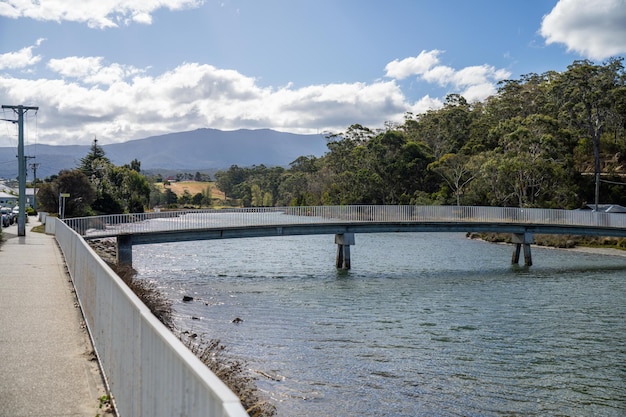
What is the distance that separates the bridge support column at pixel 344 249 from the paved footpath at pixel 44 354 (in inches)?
1022

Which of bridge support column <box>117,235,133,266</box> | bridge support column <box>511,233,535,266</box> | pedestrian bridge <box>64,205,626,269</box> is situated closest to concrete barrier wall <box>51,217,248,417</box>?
bridge support column <box>117,235,133,266</box>

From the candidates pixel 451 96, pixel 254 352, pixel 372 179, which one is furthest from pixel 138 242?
pixel 451 96

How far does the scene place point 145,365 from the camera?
617 cm

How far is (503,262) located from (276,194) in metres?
135

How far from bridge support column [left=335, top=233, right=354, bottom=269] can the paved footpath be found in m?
26.0

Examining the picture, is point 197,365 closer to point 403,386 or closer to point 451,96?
point 403,386

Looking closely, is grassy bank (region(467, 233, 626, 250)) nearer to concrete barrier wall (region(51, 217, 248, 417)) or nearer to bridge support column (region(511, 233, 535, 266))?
bridge support column (region(511, 233, 535, 266))

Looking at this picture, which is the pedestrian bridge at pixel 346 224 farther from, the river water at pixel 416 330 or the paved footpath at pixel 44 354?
the paved footpath at pixel 44 354

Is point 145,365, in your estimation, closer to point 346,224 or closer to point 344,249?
point 344,249

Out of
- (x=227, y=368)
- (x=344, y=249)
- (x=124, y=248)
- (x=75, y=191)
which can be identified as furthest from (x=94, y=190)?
(x=227, y=368)

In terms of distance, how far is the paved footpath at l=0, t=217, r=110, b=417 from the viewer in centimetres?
813

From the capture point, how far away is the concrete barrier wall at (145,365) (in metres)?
4.00

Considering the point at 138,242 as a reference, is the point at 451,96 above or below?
above

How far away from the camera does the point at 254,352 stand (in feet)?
64.9
